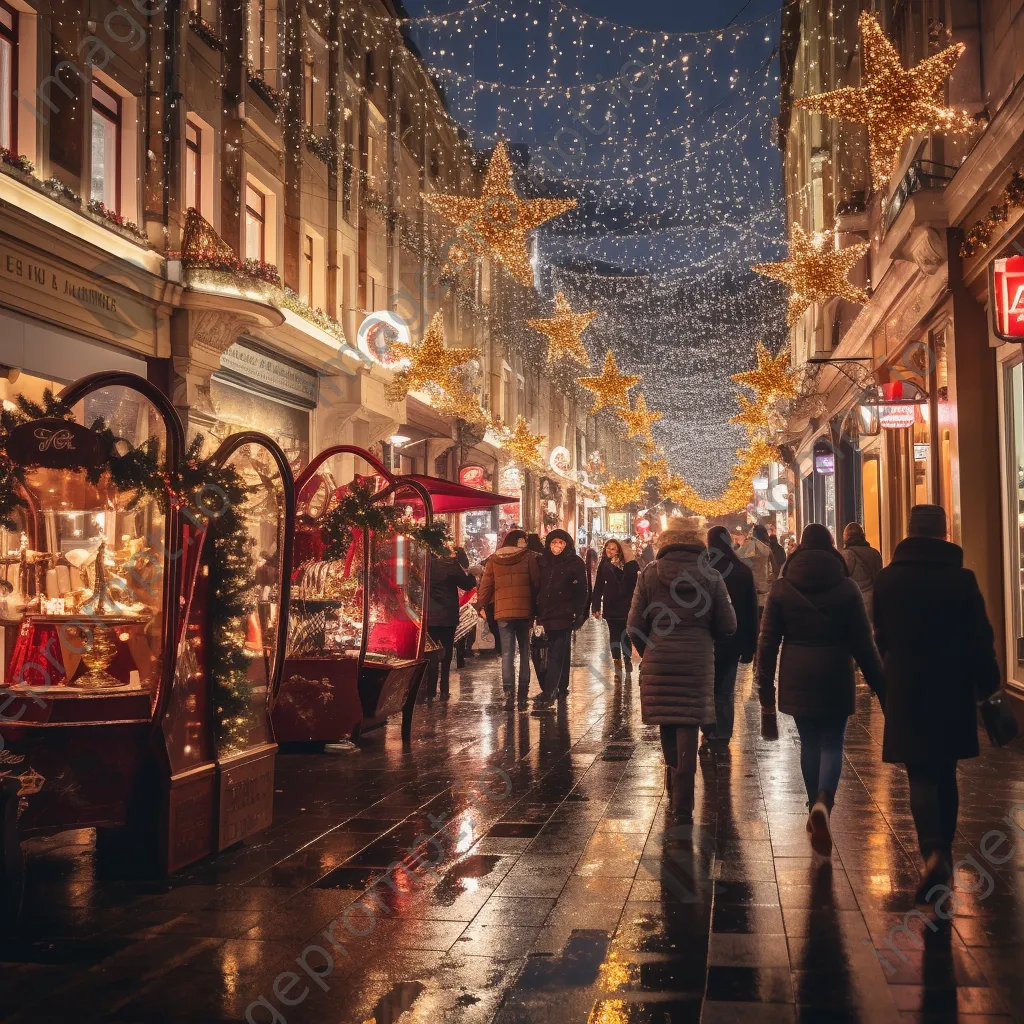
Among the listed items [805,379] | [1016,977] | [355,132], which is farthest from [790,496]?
[1016,977]

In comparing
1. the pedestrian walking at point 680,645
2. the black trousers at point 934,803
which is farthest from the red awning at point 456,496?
the black trousers at point 934,803

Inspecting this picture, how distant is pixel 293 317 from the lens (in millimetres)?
20156

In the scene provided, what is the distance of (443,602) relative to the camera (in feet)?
48.6

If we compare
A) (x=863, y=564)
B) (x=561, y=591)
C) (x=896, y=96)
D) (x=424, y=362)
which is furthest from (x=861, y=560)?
(x=424, y=362)

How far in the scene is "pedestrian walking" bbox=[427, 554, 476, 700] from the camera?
48.2 feet

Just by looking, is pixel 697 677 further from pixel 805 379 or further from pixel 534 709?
pixel 805 379

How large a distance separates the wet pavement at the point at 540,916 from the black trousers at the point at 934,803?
30cm

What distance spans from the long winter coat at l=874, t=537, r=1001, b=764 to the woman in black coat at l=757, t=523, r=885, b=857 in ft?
2.88

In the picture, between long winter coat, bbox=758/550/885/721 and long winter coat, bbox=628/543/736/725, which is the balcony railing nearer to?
long winter coat, bbox=628/543/736/725

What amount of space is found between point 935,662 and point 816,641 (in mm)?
1160

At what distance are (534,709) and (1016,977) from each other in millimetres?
9012

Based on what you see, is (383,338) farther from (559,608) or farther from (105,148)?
(559,608)

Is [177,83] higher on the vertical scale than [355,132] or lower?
lower

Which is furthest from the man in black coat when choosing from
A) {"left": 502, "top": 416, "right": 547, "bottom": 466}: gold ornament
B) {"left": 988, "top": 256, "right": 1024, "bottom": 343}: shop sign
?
{"left": 502, "top": 416, "right": 547, "bottom": 466}: gold ornament
